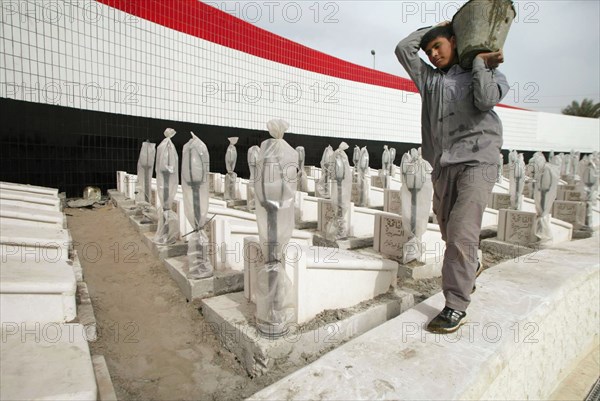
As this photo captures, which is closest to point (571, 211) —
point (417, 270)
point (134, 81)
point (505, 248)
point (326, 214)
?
point (505, 248)

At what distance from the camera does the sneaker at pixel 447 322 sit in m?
1.91

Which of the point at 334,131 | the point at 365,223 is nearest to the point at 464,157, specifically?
the point at 365,223

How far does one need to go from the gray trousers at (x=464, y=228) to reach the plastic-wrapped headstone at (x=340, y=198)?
3974mm

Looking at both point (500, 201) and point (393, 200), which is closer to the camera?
point (393, 200)

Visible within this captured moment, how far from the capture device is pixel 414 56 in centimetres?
207

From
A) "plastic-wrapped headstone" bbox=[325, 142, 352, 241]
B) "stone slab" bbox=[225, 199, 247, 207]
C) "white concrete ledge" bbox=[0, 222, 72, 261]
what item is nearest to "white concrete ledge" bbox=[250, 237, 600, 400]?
"white concrete ledge" bbox=[0, 222, 72, 261]

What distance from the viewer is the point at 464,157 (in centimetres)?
192

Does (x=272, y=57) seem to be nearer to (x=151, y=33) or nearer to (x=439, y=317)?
(x=151, y=33)

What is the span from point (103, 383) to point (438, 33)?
272 cm

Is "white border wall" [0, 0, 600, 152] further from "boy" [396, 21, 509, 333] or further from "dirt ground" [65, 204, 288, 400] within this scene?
"boy" [396, 21, 509, 333]

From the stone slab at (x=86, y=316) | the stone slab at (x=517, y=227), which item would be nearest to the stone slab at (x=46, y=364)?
the stone slab at (x=86, y=316)

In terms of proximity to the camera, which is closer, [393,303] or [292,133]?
[393,303]

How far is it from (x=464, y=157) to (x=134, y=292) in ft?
11.3

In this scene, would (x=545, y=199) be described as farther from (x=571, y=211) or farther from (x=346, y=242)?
(x=346, y=242)
